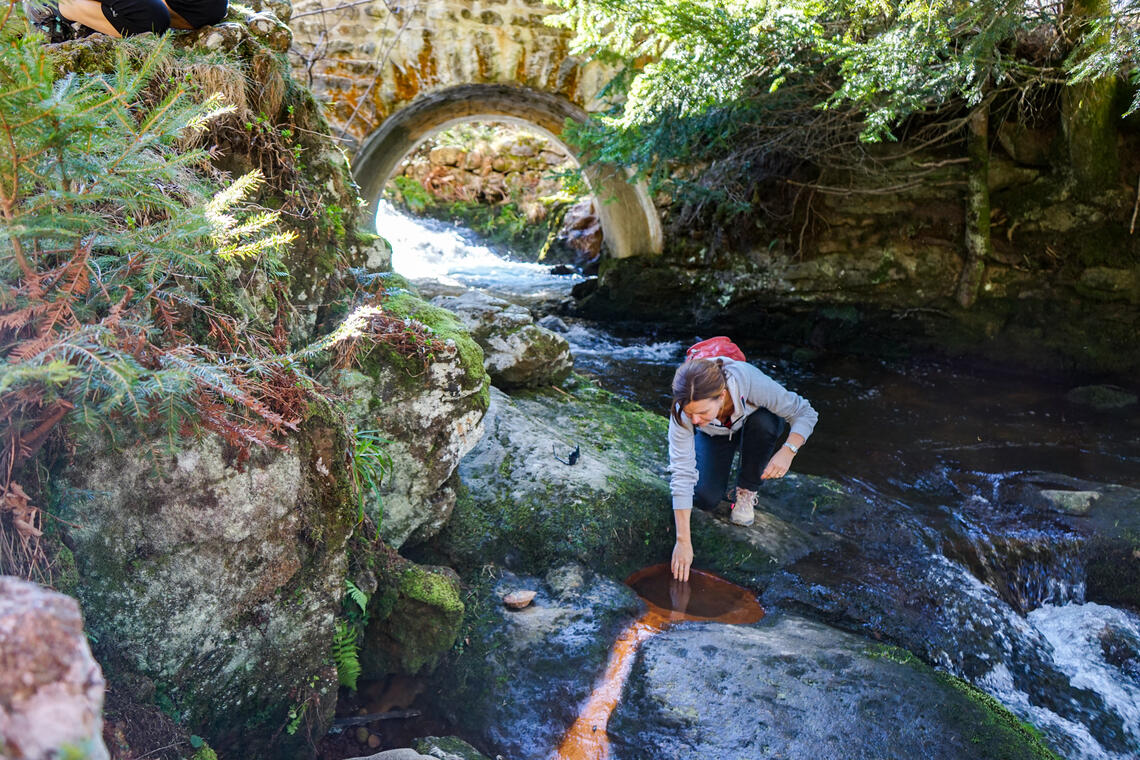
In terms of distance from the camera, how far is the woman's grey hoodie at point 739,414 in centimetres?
338

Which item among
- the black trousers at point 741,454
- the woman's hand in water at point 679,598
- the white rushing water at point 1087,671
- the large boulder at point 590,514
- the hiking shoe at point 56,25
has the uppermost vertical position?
the hiking shoe at point 56,25

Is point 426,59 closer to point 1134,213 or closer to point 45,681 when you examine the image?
point 1134,213


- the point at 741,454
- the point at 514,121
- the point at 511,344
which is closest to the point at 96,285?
the point at 741,454

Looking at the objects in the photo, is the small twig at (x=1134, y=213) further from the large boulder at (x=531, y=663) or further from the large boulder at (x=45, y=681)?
the large boulder at (x=45, y=681)

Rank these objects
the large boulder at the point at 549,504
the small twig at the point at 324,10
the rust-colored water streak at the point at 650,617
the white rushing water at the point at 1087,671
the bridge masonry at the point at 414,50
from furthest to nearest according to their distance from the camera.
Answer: the bridge masonry at the point at 414,50 < the small twig at the point at 324,10 < the large boulder at the point at 549,504 < the white rushing water at the point at 1087,671 < the rust-colored water streak at the point at 650,617

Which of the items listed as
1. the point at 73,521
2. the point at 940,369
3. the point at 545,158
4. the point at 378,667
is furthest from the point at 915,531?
the point at 545,158

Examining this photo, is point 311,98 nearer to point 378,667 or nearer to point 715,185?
point 378,667

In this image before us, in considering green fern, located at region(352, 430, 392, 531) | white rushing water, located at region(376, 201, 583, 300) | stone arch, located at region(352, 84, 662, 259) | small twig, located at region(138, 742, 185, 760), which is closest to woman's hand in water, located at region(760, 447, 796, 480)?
green fern, located at region(352, 430, 392, 531)

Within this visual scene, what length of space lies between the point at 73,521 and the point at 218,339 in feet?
2.29

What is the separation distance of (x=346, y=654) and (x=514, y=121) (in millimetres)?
9442

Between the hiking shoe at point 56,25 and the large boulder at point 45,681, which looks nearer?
the large boulder at point 45,681

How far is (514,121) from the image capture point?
10.4 m

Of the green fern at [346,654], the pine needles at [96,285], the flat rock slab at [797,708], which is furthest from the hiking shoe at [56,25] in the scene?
the flat rock slab at [797,708]

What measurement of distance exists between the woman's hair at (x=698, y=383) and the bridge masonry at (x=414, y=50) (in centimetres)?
643
